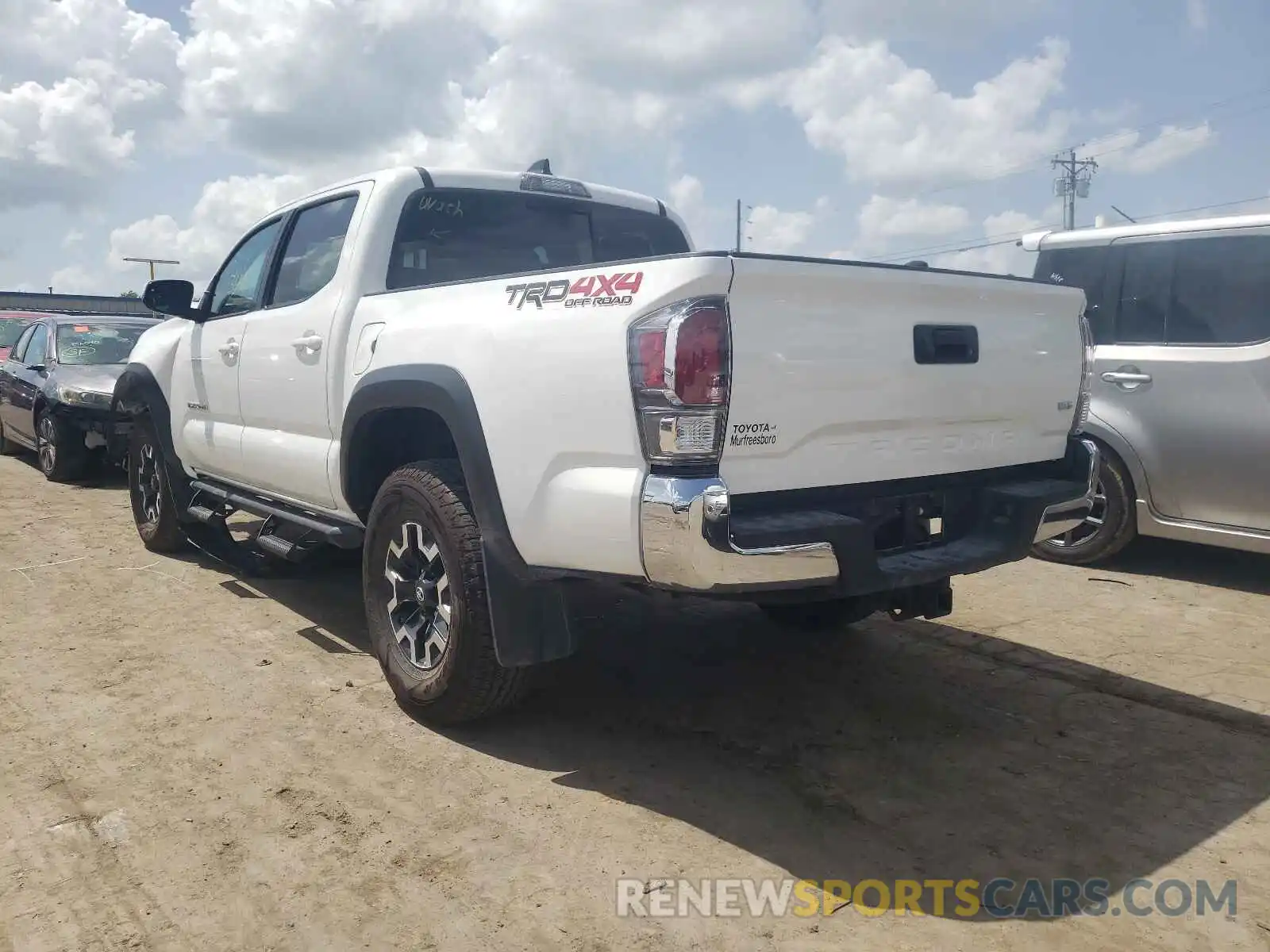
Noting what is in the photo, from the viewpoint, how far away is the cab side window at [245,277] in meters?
4.92

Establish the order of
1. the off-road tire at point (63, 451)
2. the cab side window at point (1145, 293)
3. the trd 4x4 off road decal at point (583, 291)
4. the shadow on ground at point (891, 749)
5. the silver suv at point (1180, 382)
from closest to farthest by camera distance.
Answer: the trd 4x4 off road decal at point (583, 291) → the shadow on ground at point (891, 749) → the silver suv at point (1180, 382) → the cab side window at point (1145, 293) → the off-road tire at point (63, 451)

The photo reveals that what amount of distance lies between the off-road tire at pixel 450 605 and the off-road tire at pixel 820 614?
135cm

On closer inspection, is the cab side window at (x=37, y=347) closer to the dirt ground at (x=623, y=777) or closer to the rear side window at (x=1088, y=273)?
the dirt ground at (x=623, y=777)

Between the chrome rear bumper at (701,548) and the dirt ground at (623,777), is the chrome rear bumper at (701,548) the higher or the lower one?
the higher one

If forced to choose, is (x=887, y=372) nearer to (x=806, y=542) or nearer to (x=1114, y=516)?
(x=806, y=542)

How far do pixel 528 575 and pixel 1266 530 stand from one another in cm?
419

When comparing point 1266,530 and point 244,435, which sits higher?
point 244,435

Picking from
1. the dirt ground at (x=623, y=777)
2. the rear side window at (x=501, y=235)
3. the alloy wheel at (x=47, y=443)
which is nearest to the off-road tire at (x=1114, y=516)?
the dirt ground at (x=623, y=777)

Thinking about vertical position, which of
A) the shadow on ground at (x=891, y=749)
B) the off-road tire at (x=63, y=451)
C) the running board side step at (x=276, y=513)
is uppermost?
the running board side step at (x=276, y=513)

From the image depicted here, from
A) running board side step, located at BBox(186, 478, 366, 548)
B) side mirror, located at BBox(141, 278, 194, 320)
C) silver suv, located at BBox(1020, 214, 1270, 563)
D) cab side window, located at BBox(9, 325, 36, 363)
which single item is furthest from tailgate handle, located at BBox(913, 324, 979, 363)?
cab side window, located at BBox(9, 325, 36, 363)

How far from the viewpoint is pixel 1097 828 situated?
2.90 metres

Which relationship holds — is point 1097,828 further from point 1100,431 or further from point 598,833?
point 1100,431

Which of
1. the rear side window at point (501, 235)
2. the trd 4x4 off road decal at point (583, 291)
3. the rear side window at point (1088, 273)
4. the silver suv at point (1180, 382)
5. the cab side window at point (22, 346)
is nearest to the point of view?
the trd 4x4 off road decal at point (583, 291)

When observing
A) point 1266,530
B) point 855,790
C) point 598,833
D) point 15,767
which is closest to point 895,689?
point 855,790
